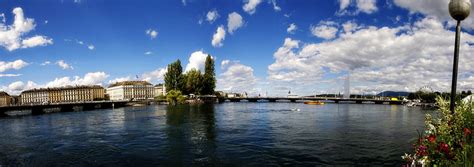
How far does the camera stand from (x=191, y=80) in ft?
578

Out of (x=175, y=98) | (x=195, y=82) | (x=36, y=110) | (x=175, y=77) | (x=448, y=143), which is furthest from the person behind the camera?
(x=175, y=77)

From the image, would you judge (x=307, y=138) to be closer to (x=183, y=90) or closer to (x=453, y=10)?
(x=453, y=10)

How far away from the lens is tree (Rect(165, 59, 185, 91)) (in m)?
173

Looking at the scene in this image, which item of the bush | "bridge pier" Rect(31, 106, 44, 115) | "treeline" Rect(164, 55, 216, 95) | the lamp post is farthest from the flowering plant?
"treeline" Rect(164, 55, 216, 95)

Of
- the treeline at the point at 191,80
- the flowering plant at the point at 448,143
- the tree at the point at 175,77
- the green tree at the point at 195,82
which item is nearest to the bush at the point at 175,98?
the treeline at the point at 191,80

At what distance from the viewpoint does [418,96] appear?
186m

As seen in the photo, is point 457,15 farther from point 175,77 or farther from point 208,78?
point 175,77

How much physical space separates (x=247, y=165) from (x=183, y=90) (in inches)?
6261

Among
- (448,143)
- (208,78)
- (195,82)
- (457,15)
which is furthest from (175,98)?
(448,143)

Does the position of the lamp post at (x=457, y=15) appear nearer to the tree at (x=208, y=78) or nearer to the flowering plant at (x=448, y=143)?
the flowering plant at (x=448, y=143)

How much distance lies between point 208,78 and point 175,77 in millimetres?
17459

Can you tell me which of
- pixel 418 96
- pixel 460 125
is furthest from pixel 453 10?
pixel 418 96

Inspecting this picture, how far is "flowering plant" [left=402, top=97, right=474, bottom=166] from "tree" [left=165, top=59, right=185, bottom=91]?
16717 centimetres

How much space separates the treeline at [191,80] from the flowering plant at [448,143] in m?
166
